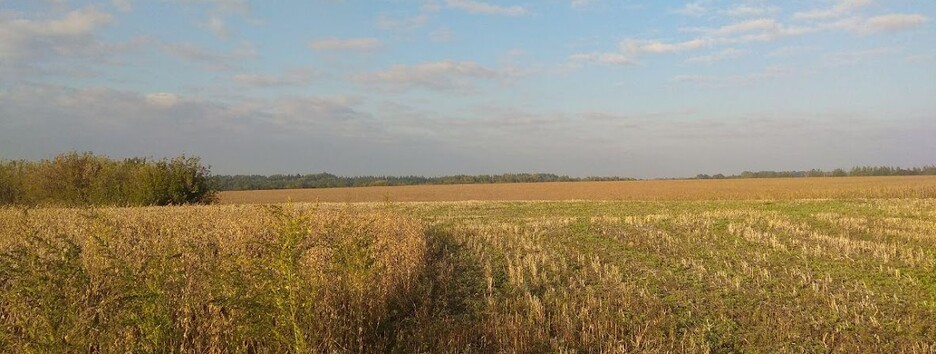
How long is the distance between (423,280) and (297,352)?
4.45 m

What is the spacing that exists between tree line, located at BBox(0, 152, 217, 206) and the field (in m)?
21.7

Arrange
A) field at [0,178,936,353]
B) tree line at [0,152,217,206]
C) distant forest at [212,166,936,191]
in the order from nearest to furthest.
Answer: field at [0,178,936,353]
tree line at [0,152,217,206]
distant forest at [212,166,936,191]

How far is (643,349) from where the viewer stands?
6.20 metres

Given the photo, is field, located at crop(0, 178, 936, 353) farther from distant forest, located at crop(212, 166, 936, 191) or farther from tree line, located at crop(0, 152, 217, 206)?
distant forest, located at crop(212, 166, 936, 191)

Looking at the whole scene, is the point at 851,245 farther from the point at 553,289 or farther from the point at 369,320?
the point at 369,320

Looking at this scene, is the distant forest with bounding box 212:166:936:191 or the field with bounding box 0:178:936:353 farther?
the distant forest with bounding box 212:166:936:191

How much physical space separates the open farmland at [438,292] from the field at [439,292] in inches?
1.2

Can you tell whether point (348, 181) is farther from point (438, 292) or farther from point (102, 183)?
point (438, 292)

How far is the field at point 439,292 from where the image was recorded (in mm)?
4926

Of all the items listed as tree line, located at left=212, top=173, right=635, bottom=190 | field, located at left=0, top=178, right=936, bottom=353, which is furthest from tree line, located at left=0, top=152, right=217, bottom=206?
tree line, located at left=212, top=173, right=635, bottom=190

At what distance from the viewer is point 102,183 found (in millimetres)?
34969

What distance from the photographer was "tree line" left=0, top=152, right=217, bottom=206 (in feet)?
112

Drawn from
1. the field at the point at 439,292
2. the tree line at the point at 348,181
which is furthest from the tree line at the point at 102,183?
the tree line at the point at 348,181

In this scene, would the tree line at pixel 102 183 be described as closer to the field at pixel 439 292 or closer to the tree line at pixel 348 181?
the field at pixel 439 292
